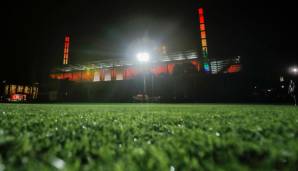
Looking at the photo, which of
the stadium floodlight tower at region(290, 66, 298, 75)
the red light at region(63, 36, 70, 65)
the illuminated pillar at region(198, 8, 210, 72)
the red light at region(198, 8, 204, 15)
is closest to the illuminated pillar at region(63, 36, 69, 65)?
the red light at region(63, 36, 70, 65)

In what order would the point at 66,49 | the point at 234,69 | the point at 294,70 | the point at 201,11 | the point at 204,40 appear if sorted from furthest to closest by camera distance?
the point at 66,49 < the point at 201,11 < the point at 204,40 < the point at 234,69 < the point at 294,70

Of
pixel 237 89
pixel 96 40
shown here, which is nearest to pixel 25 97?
pixel 96 40

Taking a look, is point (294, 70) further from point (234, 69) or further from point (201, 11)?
point (201, 11)

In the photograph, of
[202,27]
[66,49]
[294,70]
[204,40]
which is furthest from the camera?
[66,49]

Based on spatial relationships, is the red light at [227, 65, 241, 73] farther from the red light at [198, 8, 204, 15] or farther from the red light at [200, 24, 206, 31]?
the red light at [198, 8, 204, 15]

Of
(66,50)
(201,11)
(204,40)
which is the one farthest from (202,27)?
(66,50)

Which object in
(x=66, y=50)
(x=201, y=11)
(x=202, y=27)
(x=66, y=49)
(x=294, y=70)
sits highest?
(x=201, y=11)

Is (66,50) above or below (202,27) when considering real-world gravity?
below

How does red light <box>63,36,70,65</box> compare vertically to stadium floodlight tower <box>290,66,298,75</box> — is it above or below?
above

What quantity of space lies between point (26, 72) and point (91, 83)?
15.3 m

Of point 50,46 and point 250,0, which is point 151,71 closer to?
point 250,0

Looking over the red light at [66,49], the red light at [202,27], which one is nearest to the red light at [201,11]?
the red light at [202,27]

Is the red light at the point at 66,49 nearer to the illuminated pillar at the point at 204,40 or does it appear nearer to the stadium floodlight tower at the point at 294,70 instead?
the illuminated pillar at the point at 204,40

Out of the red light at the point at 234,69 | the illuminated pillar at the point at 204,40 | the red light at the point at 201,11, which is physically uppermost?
the red light at the point at 201,11
